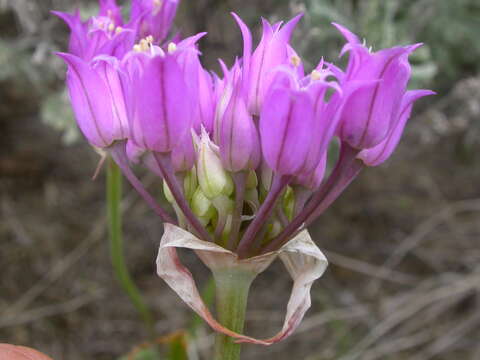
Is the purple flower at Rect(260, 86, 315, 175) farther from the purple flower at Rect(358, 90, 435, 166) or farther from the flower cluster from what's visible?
the purple flower at Rect(358, 90, 435, 166)

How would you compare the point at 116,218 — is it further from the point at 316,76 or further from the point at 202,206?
the point at 316,76

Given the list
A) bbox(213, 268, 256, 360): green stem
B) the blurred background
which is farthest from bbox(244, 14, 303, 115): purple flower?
the blurred background

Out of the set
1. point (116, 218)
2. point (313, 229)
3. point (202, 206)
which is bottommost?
point (313, 229)

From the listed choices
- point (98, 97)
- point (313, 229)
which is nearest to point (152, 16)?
point (98, 97)

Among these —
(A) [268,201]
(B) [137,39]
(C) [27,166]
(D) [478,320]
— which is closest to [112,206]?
(B) [137,39]

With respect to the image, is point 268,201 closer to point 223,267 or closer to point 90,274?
point 223,267

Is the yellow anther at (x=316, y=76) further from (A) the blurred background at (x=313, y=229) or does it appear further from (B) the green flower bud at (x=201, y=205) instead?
(A) the blurred background at (x=313, y=229)

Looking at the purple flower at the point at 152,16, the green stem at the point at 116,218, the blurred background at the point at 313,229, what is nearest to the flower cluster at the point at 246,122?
the purple flower at the point at 152,16
